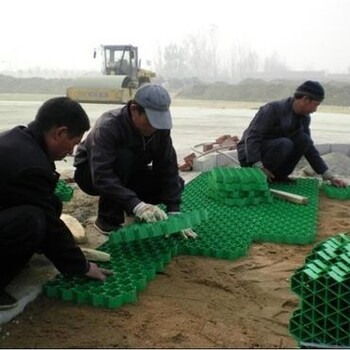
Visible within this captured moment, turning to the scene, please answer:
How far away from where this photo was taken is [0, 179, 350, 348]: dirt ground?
2.30m

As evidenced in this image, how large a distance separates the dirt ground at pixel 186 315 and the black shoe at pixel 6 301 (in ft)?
0.27

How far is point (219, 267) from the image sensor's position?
3.31 metres

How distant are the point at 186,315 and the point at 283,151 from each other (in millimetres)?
3120

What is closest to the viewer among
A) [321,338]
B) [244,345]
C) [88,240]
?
[321,338]

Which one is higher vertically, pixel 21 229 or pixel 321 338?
pixel 21 229

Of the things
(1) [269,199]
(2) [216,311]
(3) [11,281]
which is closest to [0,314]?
(3) [11,281]

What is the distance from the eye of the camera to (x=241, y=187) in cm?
483

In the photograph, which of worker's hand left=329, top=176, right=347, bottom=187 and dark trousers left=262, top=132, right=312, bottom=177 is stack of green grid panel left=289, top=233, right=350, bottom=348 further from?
worker's hand left=329, top=176, right=347, bottom=187

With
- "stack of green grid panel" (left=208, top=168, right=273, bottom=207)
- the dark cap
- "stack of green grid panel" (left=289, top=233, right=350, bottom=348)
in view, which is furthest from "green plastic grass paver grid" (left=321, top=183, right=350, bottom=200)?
"stack of green grid panel" (left=289, top=233, right=350, bottom=348)

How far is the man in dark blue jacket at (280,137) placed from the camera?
5301 millimetres

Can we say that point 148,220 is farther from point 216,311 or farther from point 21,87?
point 21,87

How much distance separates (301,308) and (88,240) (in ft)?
6.36

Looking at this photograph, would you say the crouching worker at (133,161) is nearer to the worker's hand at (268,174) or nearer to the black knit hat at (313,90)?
the worker's hand at (268,174)

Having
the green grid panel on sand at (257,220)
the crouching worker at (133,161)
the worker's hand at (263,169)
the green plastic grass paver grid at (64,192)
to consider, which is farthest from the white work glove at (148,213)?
the worker's hand at (263,169)
